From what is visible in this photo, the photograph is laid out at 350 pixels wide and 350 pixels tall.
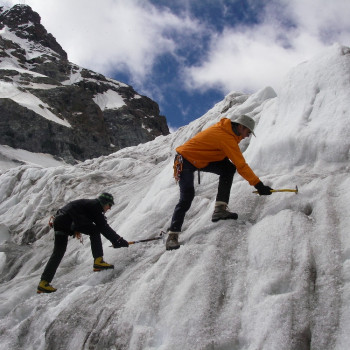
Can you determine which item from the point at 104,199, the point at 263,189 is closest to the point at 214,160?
the point at 263,189

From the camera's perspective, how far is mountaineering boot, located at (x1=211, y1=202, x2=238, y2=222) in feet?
18.0

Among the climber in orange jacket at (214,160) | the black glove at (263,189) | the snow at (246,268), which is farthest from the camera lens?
the climber in orange jacket at (214,160)

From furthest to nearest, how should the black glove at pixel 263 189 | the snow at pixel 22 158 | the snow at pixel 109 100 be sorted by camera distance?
the snow at pixel 109 100
the snow at pixel 22 158
the black glove at pixel 263 189

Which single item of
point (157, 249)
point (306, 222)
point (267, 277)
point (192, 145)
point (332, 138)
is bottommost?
point (157, 249)

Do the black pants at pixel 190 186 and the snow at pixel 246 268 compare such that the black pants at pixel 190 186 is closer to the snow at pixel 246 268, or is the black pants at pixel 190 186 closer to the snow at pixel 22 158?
the snow at pixel 246 268

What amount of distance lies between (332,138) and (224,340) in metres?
3.78

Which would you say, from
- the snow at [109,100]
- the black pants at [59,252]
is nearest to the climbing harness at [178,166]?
the black pants at [59,252]

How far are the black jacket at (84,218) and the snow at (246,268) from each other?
1.80 ft

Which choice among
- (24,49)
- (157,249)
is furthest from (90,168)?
(24,49)

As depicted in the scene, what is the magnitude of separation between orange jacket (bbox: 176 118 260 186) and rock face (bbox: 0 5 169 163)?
66552mm

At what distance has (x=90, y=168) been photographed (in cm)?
1786

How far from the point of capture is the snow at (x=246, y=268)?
3.67 meters

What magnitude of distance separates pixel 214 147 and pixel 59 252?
10.6ft

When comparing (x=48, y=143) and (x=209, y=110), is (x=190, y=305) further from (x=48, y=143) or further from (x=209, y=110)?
(x=48, y=143)
